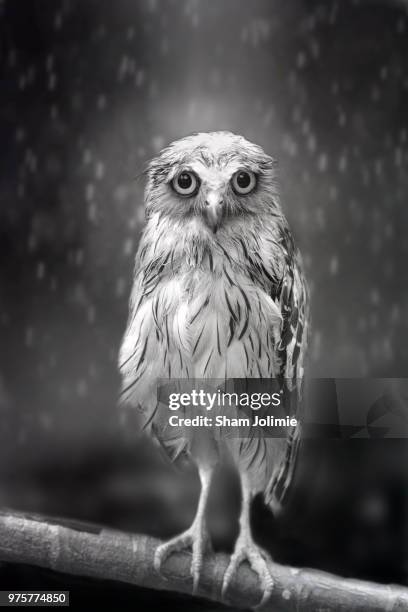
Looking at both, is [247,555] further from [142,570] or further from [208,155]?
[208,155]

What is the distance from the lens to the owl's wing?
58.1 inches

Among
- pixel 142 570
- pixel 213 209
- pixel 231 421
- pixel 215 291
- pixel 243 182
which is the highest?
pixel 243 182

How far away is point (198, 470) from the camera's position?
157cm

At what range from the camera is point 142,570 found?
4.49 ft

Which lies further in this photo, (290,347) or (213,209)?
(290,347)

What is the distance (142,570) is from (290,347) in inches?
25.4

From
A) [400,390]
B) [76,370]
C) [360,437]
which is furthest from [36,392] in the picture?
[400,390]

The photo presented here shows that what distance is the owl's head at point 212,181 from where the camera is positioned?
4.46 ft

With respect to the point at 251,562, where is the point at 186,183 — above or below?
above

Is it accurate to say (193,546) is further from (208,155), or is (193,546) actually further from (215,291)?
(208,155)

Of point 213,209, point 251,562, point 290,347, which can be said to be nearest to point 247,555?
point 251,562

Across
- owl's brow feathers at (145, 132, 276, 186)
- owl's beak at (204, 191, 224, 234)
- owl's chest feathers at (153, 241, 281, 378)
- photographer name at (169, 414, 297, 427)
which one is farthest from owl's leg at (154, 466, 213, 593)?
owl's brow feathers at (145, 132, 276, 186)

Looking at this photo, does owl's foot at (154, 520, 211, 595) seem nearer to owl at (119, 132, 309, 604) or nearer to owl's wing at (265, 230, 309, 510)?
owl at (119, 132, 309, 604)

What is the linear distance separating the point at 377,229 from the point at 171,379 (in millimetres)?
718
